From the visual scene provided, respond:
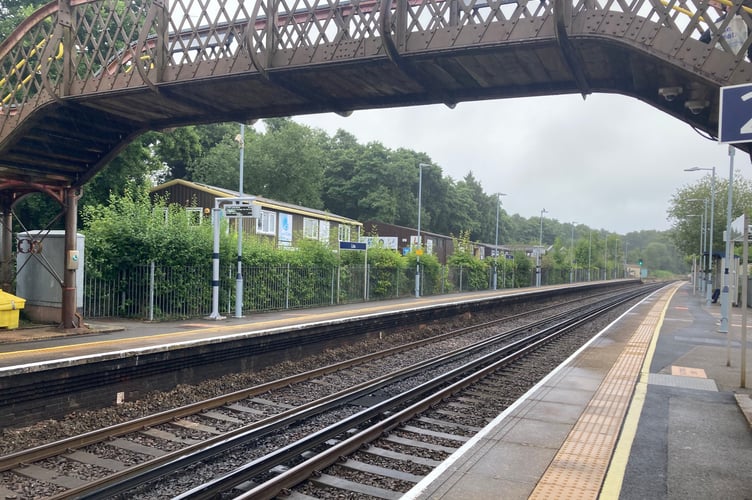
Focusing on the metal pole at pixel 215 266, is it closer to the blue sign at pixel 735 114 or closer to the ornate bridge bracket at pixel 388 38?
the ornate bridge bracket at pixel 388 38

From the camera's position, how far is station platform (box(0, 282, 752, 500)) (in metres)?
5.33

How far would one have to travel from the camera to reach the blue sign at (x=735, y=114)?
20.7 ft

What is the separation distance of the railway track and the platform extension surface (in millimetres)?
899

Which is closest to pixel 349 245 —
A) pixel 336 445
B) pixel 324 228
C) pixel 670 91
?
pixel 324 228

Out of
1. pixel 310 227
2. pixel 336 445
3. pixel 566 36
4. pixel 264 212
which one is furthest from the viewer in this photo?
pixel 310 227

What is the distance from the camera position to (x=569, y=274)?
7456 centimetres

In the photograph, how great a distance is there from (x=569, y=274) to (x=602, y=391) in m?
68.4

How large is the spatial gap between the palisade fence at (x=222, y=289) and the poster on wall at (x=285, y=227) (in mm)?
6231

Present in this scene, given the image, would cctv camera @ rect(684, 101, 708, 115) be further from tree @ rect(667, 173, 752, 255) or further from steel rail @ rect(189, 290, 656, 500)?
tree @ rect(667, 173, 752, 255)

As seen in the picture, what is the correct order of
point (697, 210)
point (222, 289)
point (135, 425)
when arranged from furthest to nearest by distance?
point (697, 210)
point (222, 289)
point (135, 425)

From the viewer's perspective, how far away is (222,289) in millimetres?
19969

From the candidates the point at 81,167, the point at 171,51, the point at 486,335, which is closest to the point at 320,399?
the point at 171,51

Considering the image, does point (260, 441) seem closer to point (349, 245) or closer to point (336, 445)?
point (336, 445)

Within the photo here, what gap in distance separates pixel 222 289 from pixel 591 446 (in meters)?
15.5
